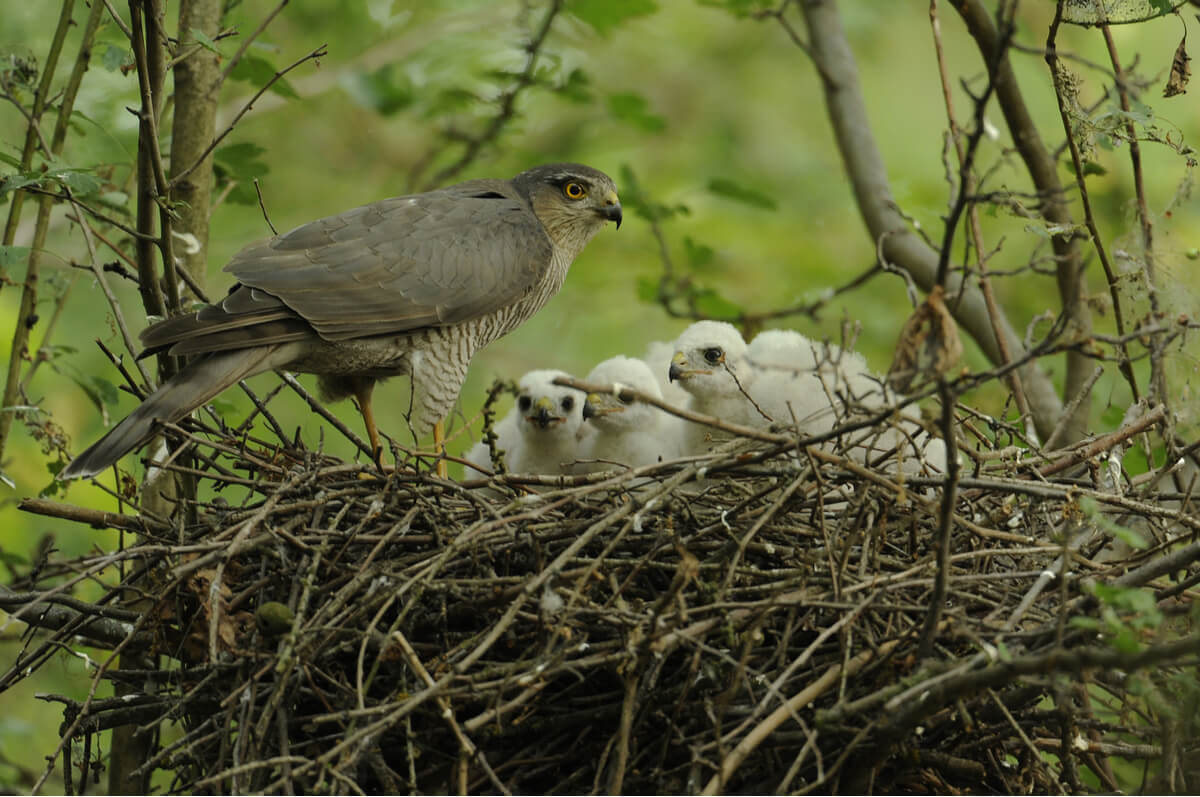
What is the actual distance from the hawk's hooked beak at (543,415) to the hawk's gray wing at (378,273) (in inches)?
18.7

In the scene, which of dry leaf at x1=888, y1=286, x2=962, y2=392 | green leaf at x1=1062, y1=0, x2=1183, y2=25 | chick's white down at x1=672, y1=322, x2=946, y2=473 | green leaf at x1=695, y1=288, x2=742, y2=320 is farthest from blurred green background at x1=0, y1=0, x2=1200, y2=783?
dry leaf at x1=888, y1=286, x2=962, y2=392

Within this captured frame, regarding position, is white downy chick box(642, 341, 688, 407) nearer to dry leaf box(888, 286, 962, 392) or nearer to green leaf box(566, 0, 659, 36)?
green leaf box(566, 0, 659, 36)

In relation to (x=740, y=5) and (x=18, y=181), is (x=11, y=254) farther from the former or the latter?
(x=740, y=5)

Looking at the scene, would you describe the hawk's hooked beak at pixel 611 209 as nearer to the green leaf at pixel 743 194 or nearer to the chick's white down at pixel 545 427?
the chick's white down at pixel 545 427

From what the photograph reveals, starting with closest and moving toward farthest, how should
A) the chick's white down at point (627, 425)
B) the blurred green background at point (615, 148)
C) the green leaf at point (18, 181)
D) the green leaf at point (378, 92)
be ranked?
the green leaf at point (18, 181) < the chick's white down at point (627, 425) < the blurred green background at point (615, 148) < the green leaf at point (378, 92)

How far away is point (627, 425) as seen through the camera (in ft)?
16.4

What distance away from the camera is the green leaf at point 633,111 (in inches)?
264

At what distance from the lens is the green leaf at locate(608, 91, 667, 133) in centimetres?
671

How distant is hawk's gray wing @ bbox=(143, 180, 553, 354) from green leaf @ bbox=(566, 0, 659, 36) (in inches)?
71.6

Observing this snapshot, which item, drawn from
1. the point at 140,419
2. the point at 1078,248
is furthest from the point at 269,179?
the point at 1078,248

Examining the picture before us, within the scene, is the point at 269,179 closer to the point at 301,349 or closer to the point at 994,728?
the point at 301,349

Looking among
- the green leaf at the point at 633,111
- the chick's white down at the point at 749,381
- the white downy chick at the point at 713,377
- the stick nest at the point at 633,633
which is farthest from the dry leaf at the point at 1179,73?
the green leaf at the point at 633,111

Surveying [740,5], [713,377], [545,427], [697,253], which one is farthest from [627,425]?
[740,5]

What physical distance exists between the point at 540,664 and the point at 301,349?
189cm
